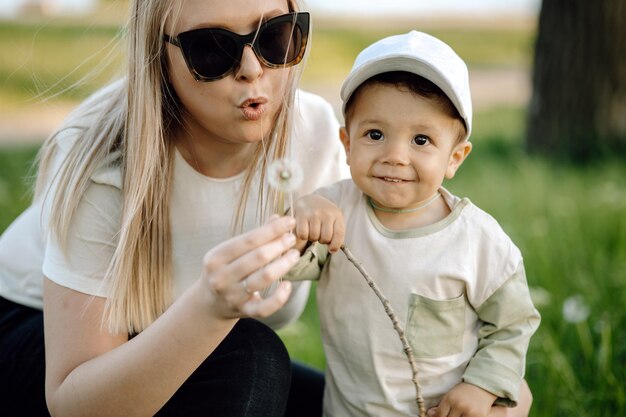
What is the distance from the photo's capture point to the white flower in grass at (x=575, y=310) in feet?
9.05

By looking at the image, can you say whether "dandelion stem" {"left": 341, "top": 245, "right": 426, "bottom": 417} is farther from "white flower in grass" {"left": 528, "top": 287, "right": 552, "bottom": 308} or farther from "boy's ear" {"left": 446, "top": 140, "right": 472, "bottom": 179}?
"white flower in grass" {"left": 528, "top": 287, "right": 552, "bottom": 308}

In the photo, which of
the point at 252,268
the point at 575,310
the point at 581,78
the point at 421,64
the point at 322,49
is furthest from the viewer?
the point at 322,49

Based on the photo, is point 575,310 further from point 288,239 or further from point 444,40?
point 444,40

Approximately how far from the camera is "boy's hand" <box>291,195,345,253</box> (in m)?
1.74

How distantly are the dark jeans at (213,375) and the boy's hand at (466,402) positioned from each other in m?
0.44

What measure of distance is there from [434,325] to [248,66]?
79 centimetres

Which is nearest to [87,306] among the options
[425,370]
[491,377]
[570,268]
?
[425,370]

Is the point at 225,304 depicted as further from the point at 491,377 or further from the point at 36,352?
the point at 36,352

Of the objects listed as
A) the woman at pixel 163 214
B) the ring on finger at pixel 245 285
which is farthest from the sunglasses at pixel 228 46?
the ring on finger at pixel 245 285

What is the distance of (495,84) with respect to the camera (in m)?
10.2

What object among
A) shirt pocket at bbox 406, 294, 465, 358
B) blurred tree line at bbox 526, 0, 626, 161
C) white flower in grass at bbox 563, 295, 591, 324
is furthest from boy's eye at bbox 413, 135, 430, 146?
blurred tree line at bbox 526, 0, 626, 161

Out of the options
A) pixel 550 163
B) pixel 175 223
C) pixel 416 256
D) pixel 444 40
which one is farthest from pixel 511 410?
pixel 444 40

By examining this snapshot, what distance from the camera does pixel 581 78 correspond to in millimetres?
5094

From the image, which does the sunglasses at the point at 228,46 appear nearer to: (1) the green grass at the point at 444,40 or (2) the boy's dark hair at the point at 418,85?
(2) the boy's dark hair at the point at 418,85
